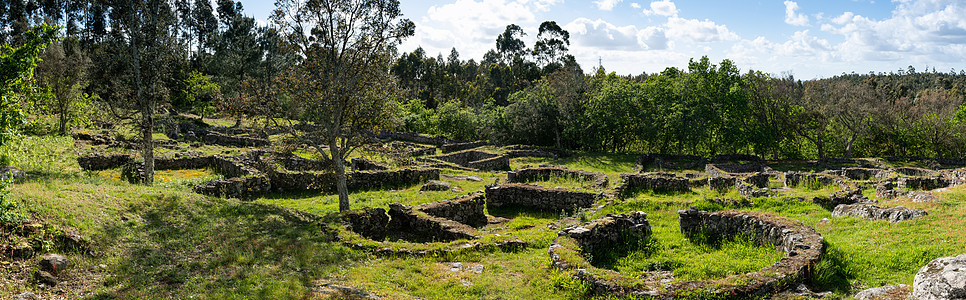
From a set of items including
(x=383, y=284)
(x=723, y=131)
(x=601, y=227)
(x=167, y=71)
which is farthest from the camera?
(x=723, y=131)

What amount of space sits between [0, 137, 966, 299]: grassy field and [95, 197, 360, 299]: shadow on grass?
25 mm

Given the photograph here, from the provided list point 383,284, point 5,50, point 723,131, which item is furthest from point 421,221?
point 723,131

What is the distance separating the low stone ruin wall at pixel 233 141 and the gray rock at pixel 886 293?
1651 inches

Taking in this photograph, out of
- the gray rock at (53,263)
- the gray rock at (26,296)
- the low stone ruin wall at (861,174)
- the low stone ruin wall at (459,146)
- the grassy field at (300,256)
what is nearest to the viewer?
the gray rock at (26,296)

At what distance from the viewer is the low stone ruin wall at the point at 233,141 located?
139 ft

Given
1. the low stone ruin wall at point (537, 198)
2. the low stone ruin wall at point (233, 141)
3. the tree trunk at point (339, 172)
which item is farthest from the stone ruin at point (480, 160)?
the tree trunk at point (339, 172)

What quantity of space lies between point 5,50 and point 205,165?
20.1 m

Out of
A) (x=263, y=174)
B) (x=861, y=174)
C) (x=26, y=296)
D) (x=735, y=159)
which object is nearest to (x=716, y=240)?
(x=26, y=296)

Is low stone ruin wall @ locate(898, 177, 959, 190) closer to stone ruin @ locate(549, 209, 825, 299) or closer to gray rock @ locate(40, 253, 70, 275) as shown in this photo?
stone ruin @ locate(549, 209, 825, 299)

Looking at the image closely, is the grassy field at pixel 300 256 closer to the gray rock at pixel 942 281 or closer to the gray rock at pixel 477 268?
the gray rock at pixel 477 268

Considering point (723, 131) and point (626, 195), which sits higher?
point (723, 131)

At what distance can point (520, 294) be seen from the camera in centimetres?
979

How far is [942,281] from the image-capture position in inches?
279

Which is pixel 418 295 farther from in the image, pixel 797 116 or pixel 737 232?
pixel 797 116
